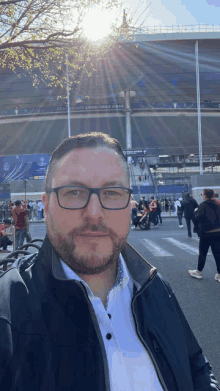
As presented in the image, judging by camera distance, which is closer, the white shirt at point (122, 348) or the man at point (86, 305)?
the man at point (86, 305)

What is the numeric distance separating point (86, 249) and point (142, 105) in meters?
47.7

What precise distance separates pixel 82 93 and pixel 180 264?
4032 cm

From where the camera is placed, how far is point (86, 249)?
4.23 ft

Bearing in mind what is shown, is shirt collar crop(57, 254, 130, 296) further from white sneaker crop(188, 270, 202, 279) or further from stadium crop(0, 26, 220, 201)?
stadium crop(0, 26, 220, 201)

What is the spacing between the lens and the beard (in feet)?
4.23

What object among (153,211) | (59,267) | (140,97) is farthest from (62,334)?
(140,97)

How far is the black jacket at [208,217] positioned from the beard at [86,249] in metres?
6.02

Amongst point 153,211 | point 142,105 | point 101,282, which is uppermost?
point 142,105

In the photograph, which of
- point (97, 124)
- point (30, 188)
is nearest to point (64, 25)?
point (30, 188)

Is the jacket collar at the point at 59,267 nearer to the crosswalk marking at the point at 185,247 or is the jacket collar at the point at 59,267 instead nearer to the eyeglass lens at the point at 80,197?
the eyeglass lens at the point at 80,197

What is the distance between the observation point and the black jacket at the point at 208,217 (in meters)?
6.97

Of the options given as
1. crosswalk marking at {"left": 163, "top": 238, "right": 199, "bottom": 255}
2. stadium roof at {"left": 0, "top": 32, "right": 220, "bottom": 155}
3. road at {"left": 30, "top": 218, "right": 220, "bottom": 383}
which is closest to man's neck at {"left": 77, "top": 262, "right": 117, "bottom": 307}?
road at {"left": 30, "top": 218, "right": 220, "bottom": 383}

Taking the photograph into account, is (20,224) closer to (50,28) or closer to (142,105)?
(50,28)

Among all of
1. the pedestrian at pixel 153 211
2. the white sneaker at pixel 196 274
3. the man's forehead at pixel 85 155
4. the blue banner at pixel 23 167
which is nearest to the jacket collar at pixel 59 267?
the man's forehead at pixel 85 155
